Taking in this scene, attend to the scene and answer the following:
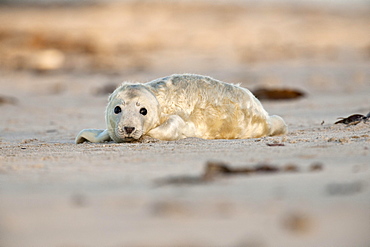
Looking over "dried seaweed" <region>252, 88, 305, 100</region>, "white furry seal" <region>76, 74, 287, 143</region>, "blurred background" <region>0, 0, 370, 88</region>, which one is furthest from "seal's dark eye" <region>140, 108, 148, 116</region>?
"blurred background" <region>0, 0, 370, 88</region>

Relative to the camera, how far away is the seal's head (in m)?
5.89

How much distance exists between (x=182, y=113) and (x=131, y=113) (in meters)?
0.69

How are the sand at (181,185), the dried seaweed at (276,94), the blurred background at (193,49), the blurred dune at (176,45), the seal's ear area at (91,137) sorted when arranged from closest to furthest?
the sand at (181,185)
the seal's ear area at (91,137)
the dried seaweed at (276,94)
the blurred background at (193,49)
the blurred dune at (176,45)

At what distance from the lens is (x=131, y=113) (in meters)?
5.96

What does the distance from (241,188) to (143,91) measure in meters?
3.00

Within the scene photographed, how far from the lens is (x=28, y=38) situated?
2564 centimetres

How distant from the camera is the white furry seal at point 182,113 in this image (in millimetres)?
6039

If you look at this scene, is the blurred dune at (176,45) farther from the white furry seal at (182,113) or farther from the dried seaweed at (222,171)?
the dried seaweed at (222,171)

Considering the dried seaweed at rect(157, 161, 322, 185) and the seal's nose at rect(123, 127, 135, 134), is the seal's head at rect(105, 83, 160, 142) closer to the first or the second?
the seal's nose at rect(123, 127, 135, 134)

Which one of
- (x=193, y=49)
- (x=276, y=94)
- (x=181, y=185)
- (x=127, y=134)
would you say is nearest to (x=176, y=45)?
(x=193, y=49)

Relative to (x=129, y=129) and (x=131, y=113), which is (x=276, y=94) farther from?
(x=129, y=129)

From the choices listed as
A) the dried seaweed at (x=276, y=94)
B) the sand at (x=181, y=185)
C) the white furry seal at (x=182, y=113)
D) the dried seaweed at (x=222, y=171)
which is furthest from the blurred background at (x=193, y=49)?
the dried seaweed at (x=222, y=171)

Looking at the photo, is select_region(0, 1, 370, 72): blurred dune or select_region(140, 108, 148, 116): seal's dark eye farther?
select_region(0, 1, 370, 72): blurred dune

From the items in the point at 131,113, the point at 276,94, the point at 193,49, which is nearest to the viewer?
the point at 131,113
